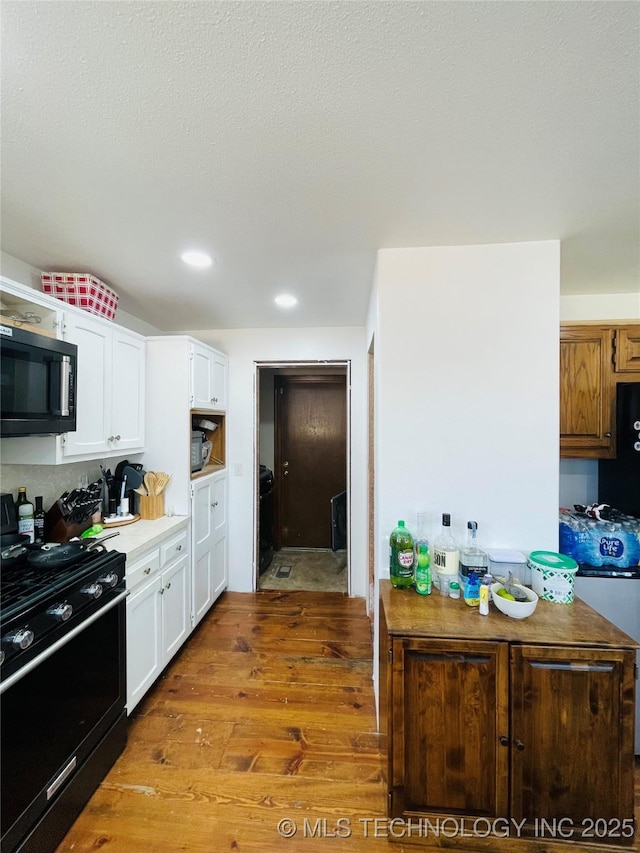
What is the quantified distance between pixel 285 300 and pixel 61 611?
81.5 inches

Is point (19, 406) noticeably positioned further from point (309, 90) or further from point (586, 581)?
point (586, 581)

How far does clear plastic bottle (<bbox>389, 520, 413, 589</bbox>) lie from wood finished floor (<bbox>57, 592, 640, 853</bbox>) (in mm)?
826

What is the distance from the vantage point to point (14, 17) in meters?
0.72

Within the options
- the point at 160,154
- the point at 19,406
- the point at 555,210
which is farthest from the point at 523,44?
the point at 19,406

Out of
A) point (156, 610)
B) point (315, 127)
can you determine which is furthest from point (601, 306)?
point (156, 610)

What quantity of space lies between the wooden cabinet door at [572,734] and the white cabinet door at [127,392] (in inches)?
90.1

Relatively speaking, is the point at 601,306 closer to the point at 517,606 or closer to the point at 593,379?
the point at 593,379

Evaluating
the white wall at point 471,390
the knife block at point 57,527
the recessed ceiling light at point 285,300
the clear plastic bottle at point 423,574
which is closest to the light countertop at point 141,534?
the knife block at point 57,527

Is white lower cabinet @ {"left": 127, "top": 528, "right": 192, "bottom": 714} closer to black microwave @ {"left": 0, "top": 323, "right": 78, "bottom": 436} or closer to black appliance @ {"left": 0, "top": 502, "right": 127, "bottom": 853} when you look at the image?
black appliance @ {"left": 0, "top": 502, "right": 127, "bottom": 853}

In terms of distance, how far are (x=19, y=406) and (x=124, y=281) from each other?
3.51 feet

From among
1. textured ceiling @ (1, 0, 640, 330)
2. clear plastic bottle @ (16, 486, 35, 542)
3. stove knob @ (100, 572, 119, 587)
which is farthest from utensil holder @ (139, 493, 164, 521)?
textured ceiling @ (1, 0, 640, 330)

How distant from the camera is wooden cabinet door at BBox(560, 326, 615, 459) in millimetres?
1900

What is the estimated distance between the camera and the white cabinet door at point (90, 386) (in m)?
1.71

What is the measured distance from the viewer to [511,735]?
1163 millimetres
